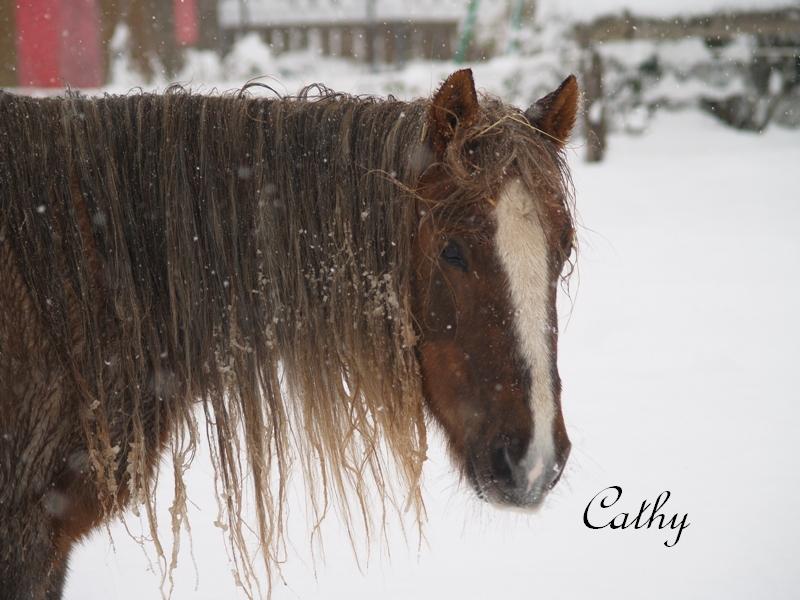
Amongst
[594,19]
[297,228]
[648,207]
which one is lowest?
[648,207]

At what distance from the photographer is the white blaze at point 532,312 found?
174cm

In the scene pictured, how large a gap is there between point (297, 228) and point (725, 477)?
10.2 ft

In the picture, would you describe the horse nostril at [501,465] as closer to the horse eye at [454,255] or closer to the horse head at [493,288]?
the horse head at [493,288]

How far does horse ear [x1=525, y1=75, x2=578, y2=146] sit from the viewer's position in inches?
79.4

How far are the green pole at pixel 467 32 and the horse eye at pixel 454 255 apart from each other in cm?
877

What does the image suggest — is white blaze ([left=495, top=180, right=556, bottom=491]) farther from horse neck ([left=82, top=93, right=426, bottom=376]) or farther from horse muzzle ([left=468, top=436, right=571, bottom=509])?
horse neck ([left=82, top=93, right=426, bottom=376])

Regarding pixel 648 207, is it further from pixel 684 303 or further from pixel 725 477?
pixel 725 477

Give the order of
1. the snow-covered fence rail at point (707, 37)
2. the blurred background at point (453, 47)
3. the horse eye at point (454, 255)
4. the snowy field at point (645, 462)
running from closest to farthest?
the horse eye at point (454, 255) → the snowy field at point (645, 462) → the snow-covered fence rail at point (707, 37) → the blurred background at point (453, 47)

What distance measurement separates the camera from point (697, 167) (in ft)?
31.4

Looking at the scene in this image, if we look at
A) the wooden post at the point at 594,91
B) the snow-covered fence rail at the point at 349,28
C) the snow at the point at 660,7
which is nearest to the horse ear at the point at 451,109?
the wooden post at the point at 594,91

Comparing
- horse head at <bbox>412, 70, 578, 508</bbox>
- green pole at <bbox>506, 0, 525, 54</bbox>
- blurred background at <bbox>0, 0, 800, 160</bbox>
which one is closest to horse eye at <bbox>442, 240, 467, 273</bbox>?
horse head at <bbox>412, 70, 578, 508</bbox>

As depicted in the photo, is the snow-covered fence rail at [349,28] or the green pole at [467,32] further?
the snow-covered fence rail at [349,28]

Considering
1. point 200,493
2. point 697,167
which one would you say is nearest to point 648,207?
point 697,167

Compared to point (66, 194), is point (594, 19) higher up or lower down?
higher up
